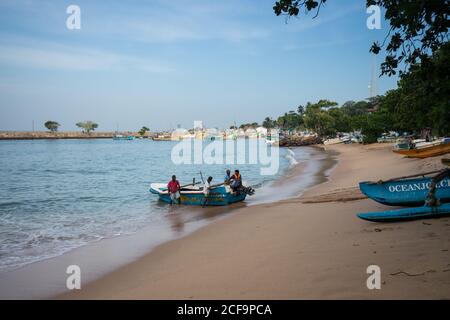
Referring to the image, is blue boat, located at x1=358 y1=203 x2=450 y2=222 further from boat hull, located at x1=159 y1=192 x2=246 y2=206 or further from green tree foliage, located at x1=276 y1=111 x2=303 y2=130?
green tree foliage, located at x1=276 y1=111 x2=303 y2=130

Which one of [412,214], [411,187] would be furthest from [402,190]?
[412,214]

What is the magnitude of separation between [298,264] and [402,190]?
5305 mm

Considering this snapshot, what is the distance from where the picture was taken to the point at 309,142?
90.9m

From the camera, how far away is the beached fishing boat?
9711 mm

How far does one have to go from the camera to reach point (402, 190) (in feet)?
32.6

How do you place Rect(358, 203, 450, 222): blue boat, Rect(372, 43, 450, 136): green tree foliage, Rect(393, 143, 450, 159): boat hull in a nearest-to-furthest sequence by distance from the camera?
Rect(372, 43, 450, 136): green tree foliage → Rect(358, 203, 450, 222): blue boat → Rect(393, 143, 450, 159): boat hull

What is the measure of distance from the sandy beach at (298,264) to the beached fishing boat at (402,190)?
3.16 feet

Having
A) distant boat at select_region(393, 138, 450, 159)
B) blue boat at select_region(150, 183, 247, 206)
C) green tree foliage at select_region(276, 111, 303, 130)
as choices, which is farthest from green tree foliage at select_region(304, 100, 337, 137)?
blue boat at select_region(150, 183, 247, 206)

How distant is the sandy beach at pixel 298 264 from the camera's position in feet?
16.5

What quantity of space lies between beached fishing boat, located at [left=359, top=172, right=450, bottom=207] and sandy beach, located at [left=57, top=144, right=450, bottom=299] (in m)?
0.96

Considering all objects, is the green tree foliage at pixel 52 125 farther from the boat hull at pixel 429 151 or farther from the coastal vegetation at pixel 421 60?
the coastal vegetation at pixel 421 60

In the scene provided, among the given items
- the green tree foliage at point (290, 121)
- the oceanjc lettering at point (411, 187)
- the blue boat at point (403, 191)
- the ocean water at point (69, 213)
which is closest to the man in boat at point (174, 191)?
the ocean water at point (69, 213)

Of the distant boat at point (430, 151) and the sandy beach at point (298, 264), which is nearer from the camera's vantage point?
the sandy beach at point (298, 264)

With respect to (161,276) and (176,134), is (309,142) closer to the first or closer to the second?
(161,276)
